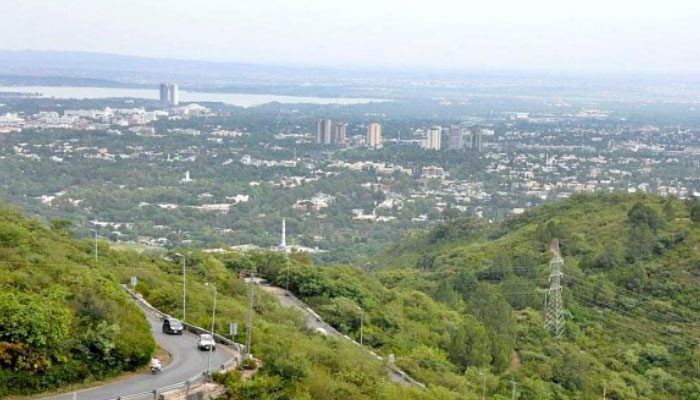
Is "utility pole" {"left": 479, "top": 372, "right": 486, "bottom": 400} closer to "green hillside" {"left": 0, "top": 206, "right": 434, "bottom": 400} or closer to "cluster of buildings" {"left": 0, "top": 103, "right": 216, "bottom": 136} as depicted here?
"green hillside" {"left": 0, "top": 206, "right": 434, "bottom": 400}

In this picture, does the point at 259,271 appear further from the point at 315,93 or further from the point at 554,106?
the point at 315,93

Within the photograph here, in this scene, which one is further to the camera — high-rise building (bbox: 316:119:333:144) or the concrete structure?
high-rise building (bbox: 316:119:333:144)

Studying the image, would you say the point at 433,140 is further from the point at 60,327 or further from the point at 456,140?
the point at 60,327

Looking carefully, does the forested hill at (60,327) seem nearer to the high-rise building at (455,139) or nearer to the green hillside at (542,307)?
the green hillside at (542,307)

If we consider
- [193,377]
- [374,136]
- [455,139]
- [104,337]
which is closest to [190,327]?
[193,377]

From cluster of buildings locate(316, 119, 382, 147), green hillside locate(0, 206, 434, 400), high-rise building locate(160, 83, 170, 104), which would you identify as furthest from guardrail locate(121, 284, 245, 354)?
high-rise building locate(160, 83, 170, 104)
